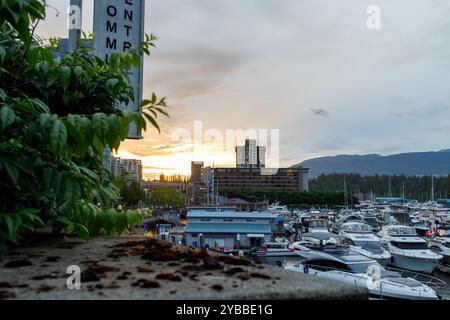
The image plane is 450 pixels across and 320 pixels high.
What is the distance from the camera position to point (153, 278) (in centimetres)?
→ 193

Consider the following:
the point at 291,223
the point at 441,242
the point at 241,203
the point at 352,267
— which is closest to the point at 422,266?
the point at 441,242

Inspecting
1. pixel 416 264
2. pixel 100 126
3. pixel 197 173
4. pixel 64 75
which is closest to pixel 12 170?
pixel 100 126

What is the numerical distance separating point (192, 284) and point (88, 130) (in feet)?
3.45

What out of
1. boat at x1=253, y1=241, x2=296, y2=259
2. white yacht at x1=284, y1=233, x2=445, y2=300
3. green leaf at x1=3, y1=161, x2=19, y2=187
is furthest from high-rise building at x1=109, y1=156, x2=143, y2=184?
boat at x1=253, y1=241, x2=296, y2=259

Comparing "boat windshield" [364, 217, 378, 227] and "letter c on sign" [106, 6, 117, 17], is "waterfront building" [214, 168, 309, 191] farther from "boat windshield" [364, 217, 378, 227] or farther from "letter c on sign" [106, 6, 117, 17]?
"letter c on sign" [106, 6, 117, 17]

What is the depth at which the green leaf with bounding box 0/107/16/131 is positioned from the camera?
6.89ft

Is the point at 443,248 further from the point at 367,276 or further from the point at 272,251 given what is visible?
the point at 367,276

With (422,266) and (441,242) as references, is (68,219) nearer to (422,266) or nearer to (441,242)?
(422,266)

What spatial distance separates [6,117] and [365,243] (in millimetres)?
35380

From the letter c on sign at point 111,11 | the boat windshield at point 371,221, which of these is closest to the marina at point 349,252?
the letter c on sign at point 111,11

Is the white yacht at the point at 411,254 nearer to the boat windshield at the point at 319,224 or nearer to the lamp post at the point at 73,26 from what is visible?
the boat windshield at the point at 319,224

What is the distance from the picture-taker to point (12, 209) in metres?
2.69

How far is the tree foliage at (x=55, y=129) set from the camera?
7.18ft

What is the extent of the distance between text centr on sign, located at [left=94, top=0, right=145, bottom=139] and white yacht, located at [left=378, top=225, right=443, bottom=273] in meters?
29.5
